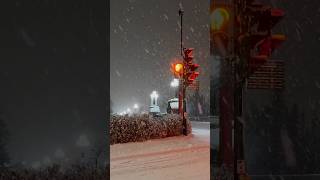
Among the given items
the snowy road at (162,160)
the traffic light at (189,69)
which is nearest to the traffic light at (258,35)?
the snowy road at (162,160)

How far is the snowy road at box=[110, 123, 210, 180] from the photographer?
1420 centimetres

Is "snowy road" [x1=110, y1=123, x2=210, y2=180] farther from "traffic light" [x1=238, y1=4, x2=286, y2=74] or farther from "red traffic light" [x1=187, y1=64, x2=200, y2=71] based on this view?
"traffic light" [x1=238, y1=4, x2=286, y2=74]

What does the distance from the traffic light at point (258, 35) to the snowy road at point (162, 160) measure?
24.4ft

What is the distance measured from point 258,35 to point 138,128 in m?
17.8

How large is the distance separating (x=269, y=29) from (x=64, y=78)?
336 cm

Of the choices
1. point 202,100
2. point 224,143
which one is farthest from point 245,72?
point 202,100

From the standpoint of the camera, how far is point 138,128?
23906 millimetres

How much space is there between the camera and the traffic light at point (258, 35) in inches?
251

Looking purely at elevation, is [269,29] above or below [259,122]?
above

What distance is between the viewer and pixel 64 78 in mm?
8055

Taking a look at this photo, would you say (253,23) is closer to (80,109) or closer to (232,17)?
(232,17)

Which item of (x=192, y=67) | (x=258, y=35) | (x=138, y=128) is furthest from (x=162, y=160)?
(x=258, y=35)

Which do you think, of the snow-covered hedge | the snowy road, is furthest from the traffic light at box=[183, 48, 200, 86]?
the snowy road

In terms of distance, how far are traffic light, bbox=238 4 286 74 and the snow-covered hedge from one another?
54.9 feet
